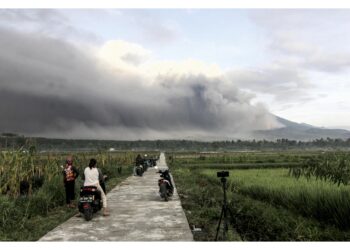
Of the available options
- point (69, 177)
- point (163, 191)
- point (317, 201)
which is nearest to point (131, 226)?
point (69, 177)

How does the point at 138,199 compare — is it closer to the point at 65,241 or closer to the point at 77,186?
the point at 77,186

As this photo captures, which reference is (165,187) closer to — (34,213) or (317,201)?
(34,213)

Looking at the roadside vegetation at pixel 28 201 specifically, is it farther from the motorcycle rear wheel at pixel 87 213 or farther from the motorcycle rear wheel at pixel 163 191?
the motorcycle rear wheel at pixel 163 191

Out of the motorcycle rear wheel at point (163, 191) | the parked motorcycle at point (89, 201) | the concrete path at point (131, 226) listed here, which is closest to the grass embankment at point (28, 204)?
the concrete path at point (131, 226)

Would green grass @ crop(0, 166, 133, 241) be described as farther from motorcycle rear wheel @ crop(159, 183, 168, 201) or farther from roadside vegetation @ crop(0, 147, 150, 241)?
motorcycle rear wheel @ crop(159, 183, 168, 201)

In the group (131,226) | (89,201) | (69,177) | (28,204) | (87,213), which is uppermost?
(69,177)

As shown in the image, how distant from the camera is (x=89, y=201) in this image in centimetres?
945

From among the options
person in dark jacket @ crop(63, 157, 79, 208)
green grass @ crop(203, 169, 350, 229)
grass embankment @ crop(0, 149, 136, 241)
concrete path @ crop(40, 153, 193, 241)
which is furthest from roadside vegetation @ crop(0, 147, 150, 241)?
green grass @ crop(203, 169, 350, 229)

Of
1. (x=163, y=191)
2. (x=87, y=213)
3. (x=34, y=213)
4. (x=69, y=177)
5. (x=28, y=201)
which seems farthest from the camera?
(x=163, y=191)

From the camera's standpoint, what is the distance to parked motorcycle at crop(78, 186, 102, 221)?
30.2 feet

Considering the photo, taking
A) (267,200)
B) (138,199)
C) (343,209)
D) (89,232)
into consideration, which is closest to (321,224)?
(343,209)

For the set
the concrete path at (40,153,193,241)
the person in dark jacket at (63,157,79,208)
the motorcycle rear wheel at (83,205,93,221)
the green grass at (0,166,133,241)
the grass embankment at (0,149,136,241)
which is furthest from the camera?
the person in dark jacket at (63,157,79,208)

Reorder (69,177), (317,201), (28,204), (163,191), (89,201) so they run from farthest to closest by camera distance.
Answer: (163,191)
(69,177)
(28,204)
(317,201)
(89,201)

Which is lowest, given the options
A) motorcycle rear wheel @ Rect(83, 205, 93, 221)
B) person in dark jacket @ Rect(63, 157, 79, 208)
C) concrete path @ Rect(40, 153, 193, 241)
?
concrete path @ Rect(40, 153, 193, 241)
